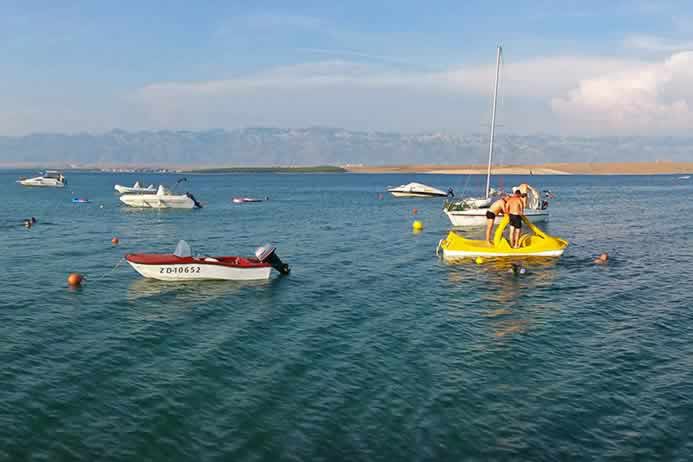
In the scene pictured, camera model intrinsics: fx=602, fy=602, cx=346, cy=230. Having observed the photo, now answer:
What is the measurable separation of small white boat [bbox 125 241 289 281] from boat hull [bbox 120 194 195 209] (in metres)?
45.1

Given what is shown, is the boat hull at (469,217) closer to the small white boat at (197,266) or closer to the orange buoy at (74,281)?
the small white boat at (197,266)

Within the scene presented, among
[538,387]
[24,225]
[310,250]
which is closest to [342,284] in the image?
[310,250]

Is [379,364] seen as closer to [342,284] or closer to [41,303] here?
[342,284]

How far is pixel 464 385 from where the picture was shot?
16609 mm

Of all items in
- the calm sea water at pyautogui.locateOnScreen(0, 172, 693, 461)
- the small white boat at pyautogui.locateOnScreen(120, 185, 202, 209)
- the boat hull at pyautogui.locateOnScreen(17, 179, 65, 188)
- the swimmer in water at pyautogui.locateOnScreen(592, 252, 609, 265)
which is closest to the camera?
the calm sea water at pyautogui.locateOnScreen(0, 172, 693, 461)

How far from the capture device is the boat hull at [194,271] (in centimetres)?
2883

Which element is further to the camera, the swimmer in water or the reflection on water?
the swimmer in water

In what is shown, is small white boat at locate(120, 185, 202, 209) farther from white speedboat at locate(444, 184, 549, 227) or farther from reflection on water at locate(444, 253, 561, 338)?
reflection on water at locate(444, 253, 561, 338)

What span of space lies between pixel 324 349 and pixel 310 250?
21.8m

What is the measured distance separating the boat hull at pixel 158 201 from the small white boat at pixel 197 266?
4511cm

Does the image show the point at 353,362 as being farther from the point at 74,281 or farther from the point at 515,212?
the point at 515,212

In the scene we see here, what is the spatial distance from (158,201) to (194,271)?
1854 inches

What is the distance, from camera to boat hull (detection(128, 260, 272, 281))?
94.6ft

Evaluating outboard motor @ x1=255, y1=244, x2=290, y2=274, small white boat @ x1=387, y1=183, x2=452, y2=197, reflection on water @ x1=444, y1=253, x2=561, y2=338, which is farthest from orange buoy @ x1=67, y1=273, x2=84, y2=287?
small white boat @ x1=387, y1=183, x2=452, y2=197
